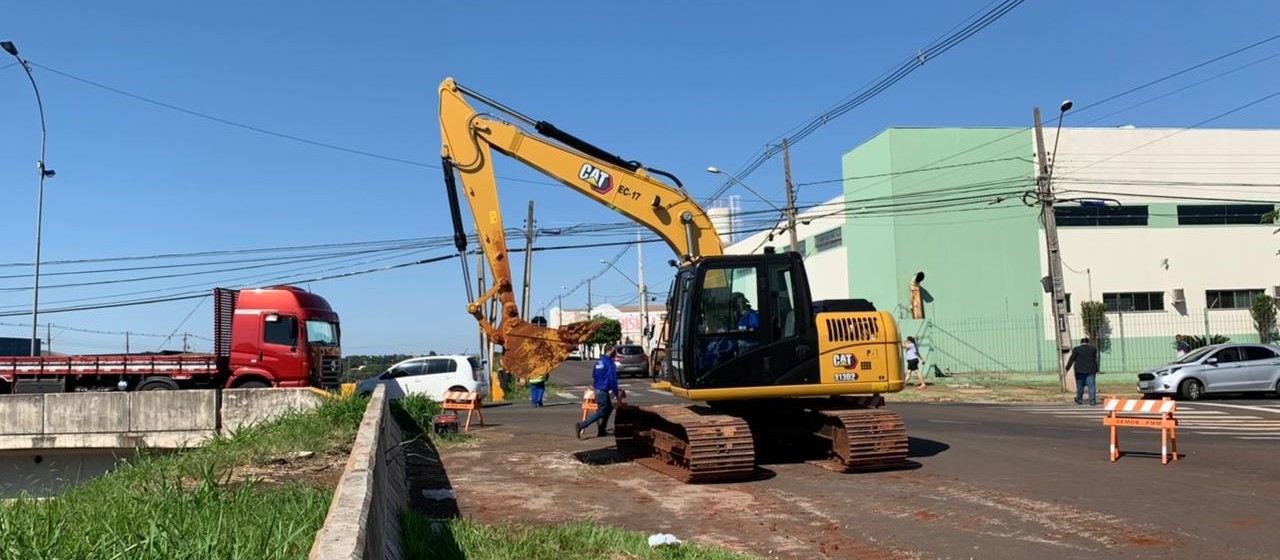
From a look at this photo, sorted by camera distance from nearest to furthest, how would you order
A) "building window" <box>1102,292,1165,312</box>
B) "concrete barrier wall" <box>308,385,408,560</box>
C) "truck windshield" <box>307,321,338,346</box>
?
"concrete barrier wall" <box>308,385,408,560</box>, "truck windshield" <box>307,321,338,346</box>, "building window" <box>1102,292,1165,312</box>

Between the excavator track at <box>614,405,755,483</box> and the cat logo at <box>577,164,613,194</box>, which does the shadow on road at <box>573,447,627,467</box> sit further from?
the cat logo at <box>577,164,613,194</box>

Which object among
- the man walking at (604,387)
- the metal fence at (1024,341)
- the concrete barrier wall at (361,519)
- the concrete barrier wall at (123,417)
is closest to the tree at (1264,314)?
the metal fence at (1024,341)

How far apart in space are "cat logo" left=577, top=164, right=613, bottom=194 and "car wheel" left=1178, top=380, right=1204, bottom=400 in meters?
16.8

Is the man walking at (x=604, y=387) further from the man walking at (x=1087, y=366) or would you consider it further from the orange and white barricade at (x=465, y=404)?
the man walking at (x=1087, y=366)

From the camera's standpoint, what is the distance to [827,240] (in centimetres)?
3934

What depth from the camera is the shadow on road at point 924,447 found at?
12922mm

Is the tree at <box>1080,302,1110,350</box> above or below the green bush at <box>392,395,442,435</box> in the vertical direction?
above

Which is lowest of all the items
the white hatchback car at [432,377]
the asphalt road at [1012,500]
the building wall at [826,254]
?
the asphalt road at [1012,500]

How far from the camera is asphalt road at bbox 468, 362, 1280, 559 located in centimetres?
712

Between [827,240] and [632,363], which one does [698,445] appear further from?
[632,363]

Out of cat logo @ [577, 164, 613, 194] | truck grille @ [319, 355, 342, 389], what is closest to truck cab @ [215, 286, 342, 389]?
truck grille @ [319, 355, 342, 389]

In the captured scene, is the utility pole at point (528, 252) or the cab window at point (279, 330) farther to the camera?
the utility pole at point (528, 252)

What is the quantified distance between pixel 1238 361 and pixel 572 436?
1678 cm

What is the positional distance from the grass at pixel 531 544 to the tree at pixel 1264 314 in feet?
112
